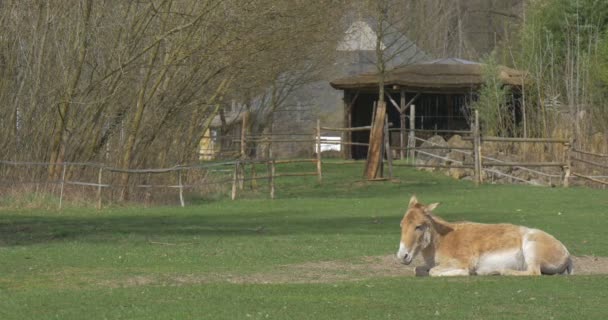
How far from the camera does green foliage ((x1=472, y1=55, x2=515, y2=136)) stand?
45.6 meters

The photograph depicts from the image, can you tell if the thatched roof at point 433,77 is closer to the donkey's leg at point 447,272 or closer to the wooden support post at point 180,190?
the wooden support post at point 180,190

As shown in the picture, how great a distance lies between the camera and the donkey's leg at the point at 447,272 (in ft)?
44.0

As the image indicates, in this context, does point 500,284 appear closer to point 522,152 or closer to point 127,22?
point 127,22

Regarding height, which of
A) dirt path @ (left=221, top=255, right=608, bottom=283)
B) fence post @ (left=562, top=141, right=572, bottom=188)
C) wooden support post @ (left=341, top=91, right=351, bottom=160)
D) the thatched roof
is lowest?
dirt path @ (left=221, top=255, right=608, bottom=283)

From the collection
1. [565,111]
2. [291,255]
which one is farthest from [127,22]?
[565,111]

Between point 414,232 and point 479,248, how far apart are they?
83cm

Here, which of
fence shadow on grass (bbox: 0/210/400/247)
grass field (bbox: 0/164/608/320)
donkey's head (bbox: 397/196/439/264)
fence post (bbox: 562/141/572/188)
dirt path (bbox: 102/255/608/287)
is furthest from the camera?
fence post (bbox: 562/141/572/188)

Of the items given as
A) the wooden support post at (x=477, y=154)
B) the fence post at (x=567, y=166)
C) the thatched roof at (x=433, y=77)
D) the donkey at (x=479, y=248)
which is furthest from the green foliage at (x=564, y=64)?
the donkey at (x=479, y=248)

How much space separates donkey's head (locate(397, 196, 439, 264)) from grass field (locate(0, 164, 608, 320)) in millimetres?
334

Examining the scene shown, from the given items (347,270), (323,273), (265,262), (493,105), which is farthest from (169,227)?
(493,105)

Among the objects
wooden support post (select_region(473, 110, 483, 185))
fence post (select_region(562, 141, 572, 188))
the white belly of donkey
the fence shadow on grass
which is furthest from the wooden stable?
the white belly of donkey

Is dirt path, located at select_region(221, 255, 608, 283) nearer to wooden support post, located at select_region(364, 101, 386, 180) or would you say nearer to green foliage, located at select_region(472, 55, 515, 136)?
wooden support post, located at select_region(364, 101, 386, 180)

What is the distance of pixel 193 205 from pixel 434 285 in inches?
690

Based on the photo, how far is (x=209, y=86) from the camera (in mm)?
33312
